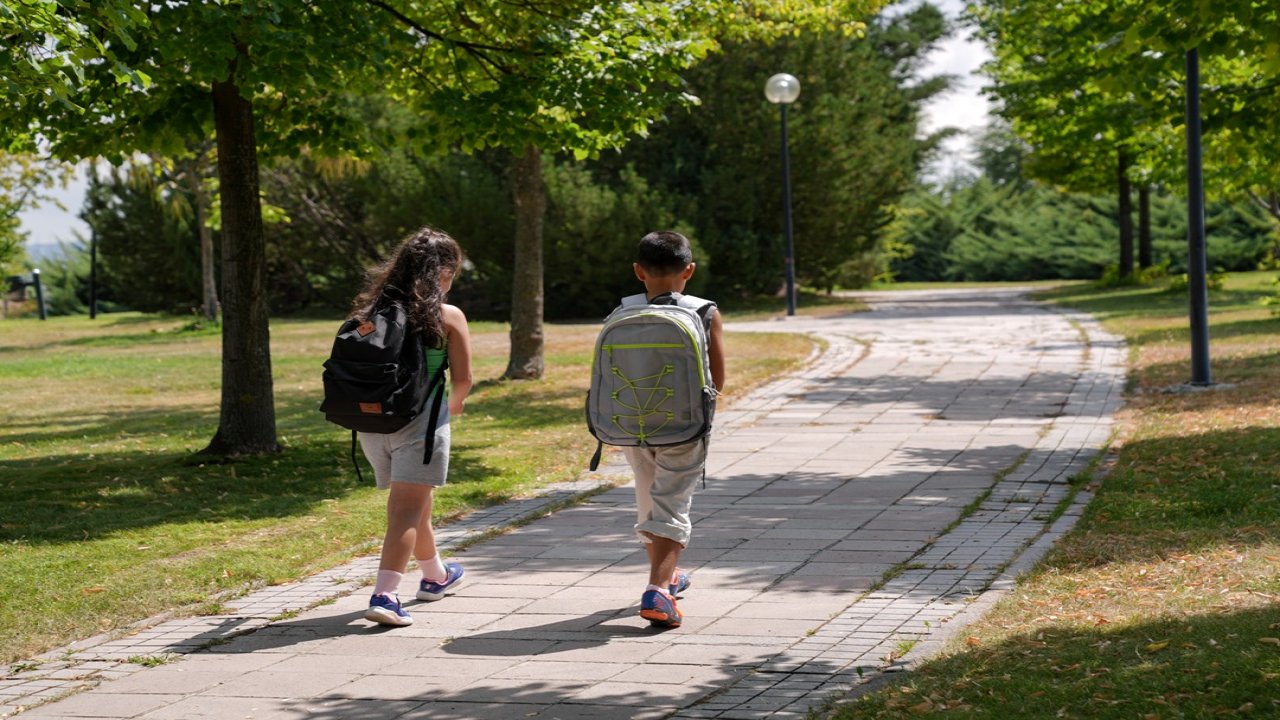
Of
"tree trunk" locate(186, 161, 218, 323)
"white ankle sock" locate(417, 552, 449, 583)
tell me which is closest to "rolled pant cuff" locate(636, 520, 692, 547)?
"white ankle sock" locate(417, 552, 449, 583)

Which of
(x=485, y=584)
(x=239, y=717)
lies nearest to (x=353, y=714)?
(x=239, y=717)

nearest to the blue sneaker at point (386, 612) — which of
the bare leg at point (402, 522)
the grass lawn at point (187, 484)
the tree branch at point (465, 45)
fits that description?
the bare leg at point (402, 522)

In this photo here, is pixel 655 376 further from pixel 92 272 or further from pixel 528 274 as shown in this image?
pixel 92 272

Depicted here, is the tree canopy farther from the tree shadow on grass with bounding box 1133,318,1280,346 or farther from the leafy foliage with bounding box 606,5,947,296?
the leafy foliage with bounding box 606,5,947,296

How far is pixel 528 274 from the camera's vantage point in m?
16.6

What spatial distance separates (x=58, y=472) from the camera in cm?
1063

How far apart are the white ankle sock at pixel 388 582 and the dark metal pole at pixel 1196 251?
899 centimetres

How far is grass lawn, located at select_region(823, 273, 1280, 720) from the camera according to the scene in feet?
14.8

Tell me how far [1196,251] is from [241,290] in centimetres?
824

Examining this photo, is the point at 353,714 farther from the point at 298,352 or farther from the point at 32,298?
the point at 32,298

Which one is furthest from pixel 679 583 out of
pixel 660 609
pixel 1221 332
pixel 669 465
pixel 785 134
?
pixel 785 134

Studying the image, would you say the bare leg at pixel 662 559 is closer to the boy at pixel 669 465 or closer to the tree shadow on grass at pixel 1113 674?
the boy at pixel 669 465

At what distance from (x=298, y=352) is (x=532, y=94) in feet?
42.3

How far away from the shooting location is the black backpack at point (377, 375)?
19.4 ft
